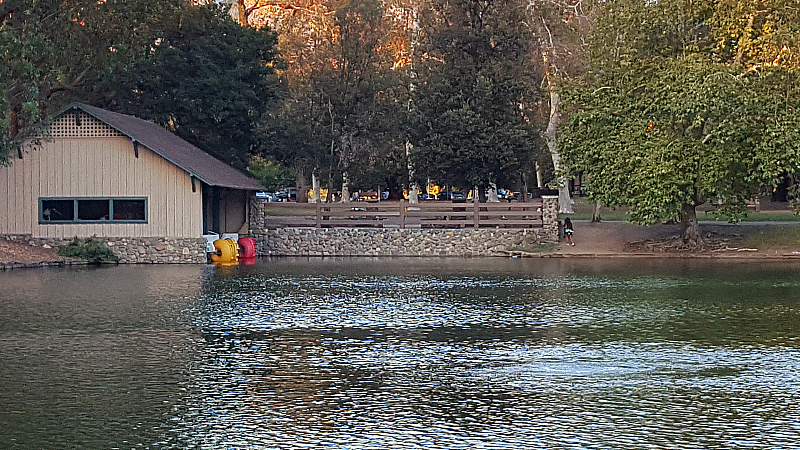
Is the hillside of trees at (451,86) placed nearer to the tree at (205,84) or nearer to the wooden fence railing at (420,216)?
the tree at (205,84)

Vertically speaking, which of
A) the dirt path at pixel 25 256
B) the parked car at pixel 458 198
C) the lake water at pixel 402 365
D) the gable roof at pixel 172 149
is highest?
the gable roof at pixel 172 149

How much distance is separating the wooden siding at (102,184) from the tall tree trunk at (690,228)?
18.7 meters

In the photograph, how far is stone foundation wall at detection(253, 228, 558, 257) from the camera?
45.0 m

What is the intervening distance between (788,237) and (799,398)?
30.1m

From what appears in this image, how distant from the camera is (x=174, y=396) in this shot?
14820mm

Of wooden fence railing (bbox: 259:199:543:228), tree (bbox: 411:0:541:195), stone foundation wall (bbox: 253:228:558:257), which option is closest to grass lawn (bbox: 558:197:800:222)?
tree (bbox: 411:0:541:195)

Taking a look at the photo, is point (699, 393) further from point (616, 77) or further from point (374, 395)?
point (616, 77)

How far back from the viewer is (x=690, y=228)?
42875mm

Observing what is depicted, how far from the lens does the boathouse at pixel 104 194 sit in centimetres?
4047

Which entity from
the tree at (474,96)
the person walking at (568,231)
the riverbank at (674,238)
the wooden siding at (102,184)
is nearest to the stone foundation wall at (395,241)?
the person walking at (568,231)

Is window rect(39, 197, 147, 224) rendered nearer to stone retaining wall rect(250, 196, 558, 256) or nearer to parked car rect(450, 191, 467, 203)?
stone retaining wall rect(250, 196, 558, 256)

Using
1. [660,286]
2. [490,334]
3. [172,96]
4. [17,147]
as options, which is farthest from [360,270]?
[172,96]

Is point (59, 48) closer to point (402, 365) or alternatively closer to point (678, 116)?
point (678, 116)

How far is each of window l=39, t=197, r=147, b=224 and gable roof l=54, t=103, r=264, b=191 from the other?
225cm
